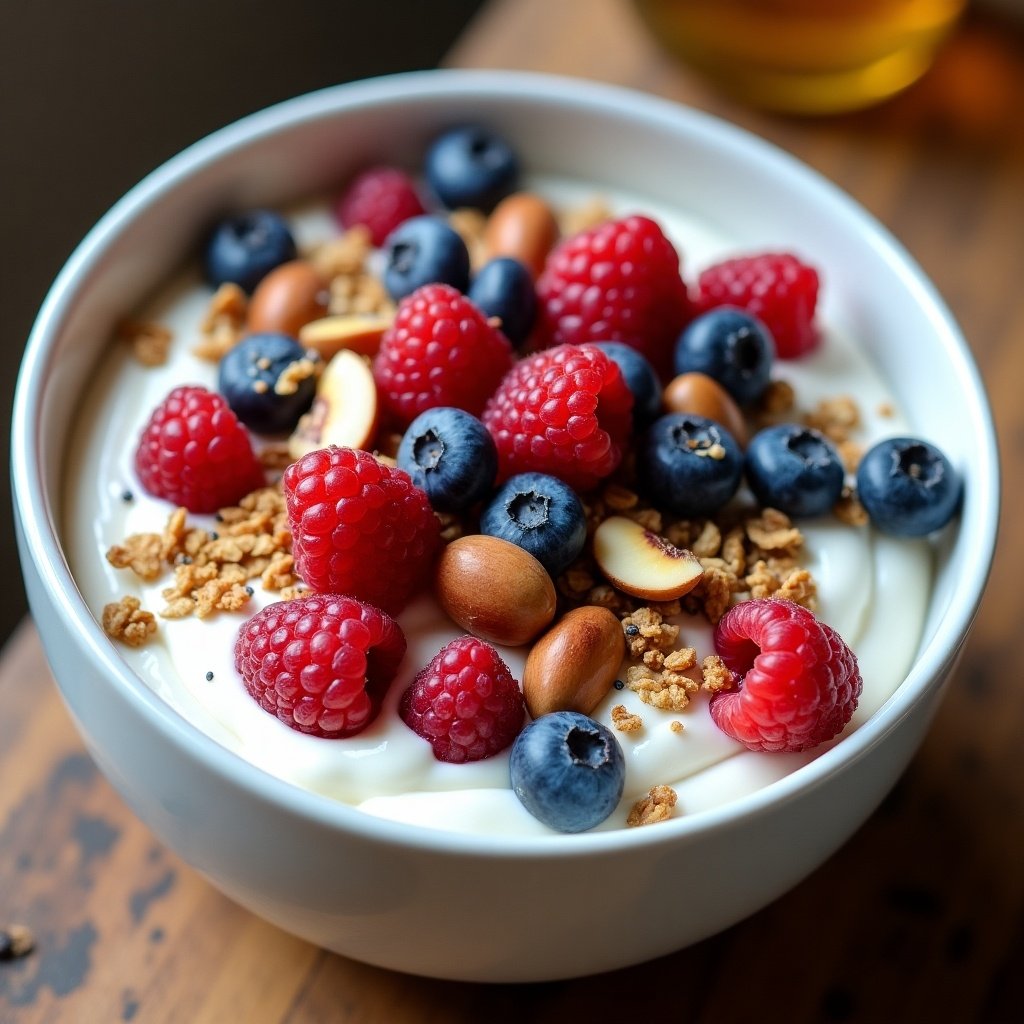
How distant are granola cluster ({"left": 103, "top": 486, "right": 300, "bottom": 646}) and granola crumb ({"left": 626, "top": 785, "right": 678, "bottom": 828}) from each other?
1.01ft

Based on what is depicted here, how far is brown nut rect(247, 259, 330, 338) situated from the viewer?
3.96 ft

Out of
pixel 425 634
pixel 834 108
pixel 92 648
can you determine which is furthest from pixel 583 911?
pixel 834 108

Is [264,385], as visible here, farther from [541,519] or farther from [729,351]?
[729,351]

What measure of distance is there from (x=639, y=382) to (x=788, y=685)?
299 mm

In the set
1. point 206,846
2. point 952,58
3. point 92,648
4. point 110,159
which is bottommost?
point 110,159

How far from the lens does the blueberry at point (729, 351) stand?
115 cm

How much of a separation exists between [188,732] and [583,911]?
28 centimetres

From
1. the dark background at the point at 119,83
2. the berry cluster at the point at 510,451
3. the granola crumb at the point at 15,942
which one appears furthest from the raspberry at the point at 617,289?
the dark background at the point at 119,83

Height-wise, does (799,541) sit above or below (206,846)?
above

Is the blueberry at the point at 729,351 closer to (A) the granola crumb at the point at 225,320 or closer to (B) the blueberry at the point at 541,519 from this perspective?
(B) the blueberry at the point at 541,519

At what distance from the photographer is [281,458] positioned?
44.6 inches

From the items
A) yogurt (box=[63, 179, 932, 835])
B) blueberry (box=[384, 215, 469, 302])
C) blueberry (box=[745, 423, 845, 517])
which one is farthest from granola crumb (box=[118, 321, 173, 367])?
blueberry (box=[745, 423, 845, 517])

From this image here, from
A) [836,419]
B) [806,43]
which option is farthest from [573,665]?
[806,43]

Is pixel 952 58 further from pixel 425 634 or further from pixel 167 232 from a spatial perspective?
pixel 425 634
